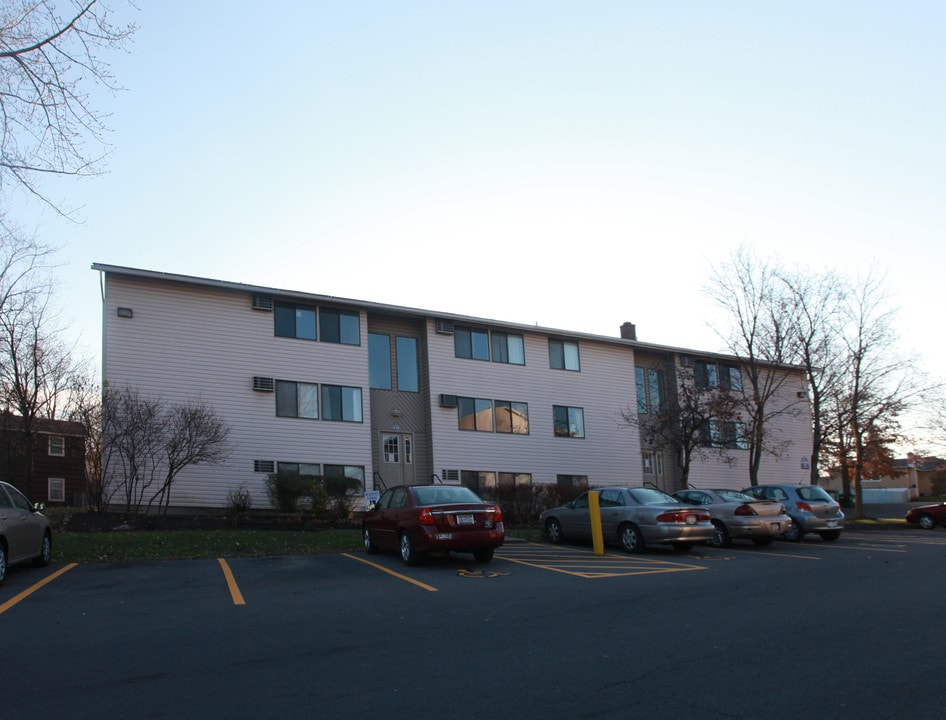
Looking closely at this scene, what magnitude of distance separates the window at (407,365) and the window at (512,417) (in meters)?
3.42

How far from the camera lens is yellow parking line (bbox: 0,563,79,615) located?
9.52 meters

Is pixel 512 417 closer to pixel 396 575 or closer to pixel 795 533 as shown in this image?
pixel 795 533

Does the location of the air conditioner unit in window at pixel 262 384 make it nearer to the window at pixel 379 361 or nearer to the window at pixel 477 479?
the window at pixel 379 361

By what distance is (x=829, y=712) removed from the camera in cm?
531

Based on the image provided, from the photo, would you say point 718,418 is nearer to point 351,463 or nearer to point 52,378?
point 351,463

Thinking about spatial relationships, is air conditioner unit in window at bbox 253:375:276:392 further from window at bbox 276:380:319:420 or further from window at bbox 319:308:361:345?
window at bbox 319:308:361:345

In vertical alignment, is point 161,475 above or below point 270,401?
below

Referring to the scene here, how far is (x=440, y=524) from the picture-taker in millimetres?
13133

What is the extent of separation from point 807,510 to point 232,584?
14287mm

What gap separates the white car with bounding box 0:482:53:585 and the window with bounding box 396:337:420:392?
15.5m

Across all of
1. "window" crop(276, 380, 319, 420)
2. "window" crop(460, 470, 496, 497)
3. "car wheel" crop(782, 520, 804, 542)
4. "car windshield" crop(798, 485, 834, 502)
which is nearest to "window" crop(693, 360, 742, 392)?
"window" crop(460, 470, 496, 497)

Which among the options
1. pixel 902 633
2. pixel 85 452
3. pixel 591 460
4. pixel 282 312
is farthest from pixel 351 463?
pixel 902 633

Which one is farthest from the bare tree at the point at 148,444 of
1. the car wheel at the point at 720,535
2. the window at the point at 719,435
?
the window at the point at 719,435

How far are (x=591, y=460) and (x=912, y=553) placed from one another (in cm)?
1616
